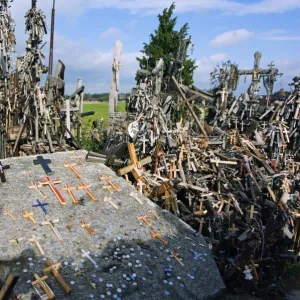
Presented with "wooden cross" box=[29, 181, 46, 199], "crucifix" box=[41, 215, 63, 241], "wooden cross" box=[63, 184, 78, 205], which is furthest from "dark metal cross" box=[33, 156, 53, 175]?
"crucifix" box=[41, 215, 63, 241]

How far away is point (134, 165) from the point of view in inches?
351

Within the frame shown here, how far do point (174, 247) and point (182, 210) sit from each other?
6.50 ft

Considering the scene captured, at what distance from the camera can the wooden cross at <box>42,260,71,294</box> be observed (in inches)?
202

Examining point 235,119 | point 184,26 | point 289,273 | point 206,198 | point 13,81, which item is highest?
point 184,26

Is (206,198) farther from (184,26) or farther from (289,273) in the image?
(184,26)

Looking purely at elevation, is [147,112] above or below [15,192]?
above

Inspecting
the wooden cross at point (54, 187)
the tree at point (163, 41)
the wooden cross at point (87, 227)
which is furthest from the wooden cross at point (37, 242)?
the tree at point (163, 41)

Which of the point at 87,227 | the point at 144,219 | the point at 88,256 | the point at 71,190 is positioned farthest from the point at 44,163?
the point at 88,256

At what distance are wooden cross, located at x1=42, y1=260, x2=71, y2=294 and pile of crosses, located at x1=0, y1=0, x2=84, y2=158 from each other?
5.52 metres

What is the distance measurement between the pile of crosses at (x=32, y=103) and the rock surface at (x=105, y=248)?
9.34ft

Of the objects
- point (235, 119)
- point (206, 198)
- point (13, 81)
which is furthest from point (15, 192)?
point (235, 119)

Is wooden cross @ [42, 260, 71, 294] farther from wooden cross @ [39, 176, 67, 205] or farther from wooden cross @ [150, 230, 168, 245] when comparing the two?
wooden cross @ [150, 230, 168, 245]

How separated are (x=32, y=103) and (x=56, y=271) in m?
6.55

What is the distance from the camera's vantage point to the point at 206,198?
891cm
